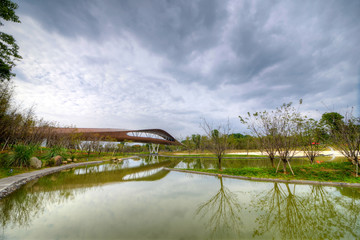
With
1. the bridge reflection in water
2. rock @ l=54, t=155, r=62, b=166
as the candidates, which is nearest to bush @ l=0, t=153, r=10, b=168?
rock @ l=54, t=155, r=62, b=166

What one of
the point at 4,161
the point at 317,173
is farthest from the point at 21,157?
the point at 317,173

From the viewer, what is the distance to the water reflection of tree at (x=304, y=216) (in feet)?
12.4

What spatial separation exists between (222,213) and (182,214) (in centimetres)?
136

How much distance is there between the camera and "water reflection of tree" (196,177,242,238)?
13.0ft

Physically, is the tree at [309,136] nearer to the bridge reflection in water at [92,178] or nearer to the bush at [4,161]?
the bridge reflection in water at [92,178]

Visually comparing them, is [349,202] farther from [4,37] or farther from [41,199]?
[4,37]

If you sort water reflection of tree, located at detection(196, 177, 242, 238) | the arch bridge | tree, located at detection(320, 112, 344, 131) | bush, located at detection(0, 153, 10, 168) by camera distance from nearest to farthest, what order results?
water reflection of tree, located at detection(196, 177, 242, 238) < tree, located at detection(320, 112, 344, 131) < bush, located at detection(0, 153, 10, 168) < the arch bridge

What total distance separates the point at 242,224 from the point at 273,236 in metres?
0.81

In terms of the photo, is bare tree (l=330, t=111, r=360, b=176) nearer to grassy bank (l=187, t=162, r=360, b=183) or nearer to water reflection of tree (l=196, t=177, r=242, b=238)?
grassy bank (l=187, t=162, r=360, b=183)

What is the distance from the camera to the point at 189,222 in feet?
14.2

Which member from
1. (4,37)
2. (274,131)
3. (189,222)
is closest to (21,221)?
(189,222)

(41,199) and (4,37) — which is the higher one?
(4,37)

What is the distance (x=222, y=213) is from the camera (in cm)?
500

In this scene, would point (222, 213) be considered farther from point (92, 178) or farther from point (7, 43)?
point (7, 43)
